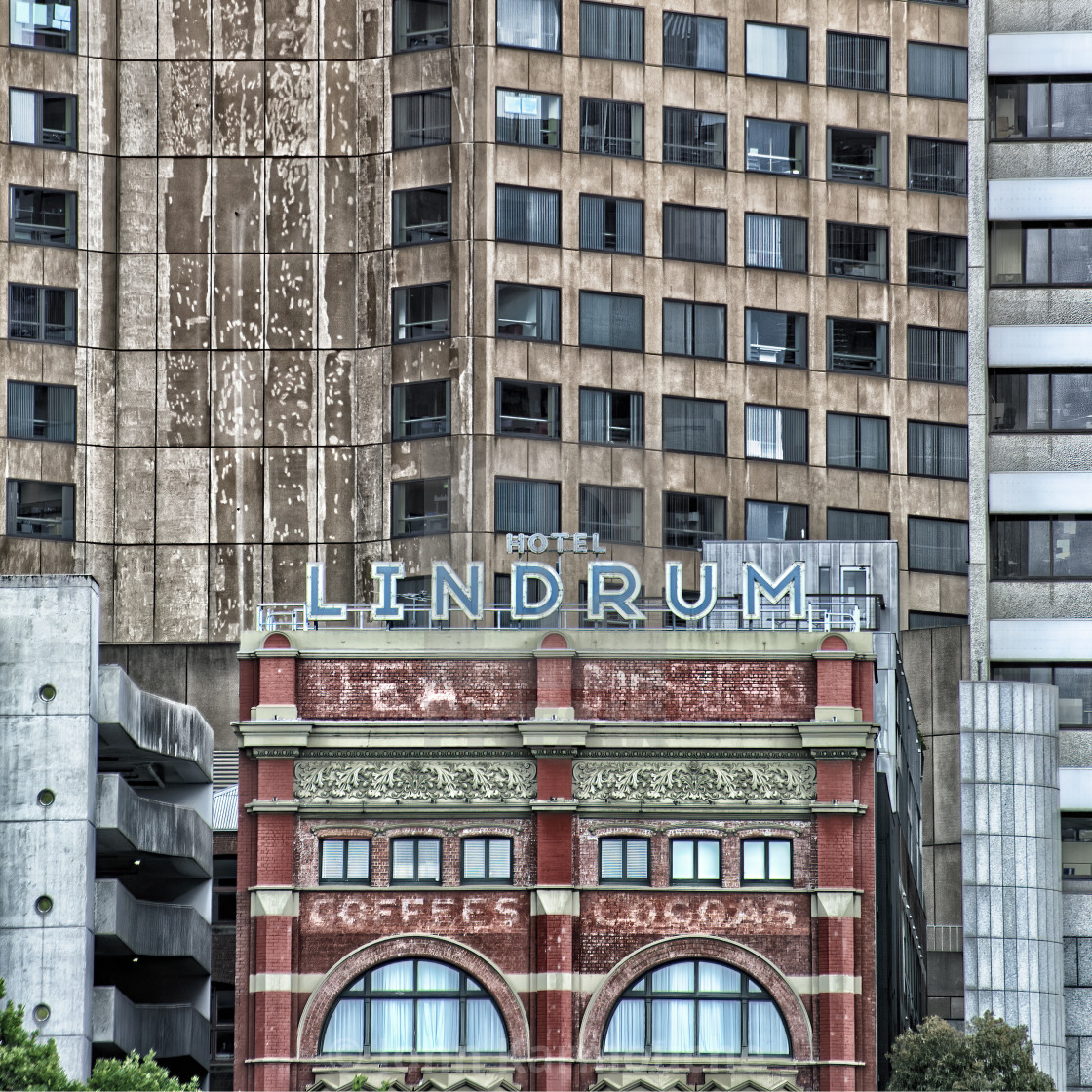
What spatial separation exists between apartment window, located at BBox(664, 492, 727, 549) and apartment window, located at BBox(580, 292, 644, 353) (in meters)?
7.46

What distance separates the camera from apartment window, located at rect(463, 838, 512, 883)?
314ft

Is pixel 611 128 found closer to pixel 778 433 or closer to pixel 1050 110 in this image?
pixel 778 433

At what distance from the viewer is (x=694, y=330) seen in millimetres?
143500

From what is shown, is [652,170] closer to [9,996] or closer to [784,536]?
[784,536]

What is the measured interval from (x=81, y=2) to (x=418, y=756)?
62051 millimetres

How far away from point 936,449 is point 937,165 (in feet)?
46.8

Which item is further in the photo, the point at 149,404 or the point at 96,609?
the point at 149,404

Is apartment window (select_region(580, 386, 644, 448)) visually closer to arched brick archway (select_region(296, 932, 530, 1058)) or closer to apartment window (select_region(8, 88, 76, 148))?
apartment window (select_region(8, 88, 76, 148))

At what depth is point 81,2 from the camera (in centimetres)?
14525

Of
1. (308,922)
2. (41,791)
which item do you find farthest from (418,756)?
(41,791)

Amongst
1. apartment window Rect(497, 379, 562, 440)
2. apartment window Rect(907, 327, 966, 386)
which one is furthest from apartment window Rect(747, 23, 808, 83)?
apartment window Rect(497, 379, 562, 440)

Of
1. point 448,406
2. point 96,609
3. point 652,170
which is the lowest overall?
point 96,609

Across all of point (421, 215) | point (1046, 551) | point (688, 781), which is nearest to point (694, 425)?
point (421, 215)

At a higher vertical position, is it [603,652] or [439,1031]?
[603,652]
